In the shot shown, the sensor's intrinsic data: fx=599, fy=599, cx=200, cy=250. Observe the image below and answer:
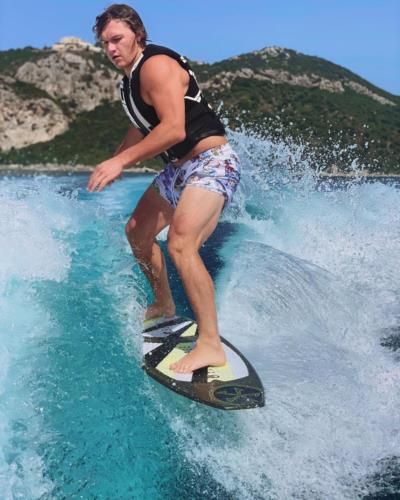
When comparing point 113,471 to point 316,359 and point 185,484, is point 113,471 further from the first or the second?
point 316,359

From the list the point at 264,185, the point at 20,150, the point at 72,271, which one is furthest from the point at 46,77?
the point at 72,271

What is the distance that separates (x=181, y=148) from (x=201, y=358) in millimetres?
1290

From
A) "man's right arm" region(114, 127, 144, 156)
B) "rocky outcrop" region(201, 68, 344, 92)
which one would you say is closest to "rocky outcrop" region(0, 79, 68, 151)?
"rocky outcrop" region(201, 68, 344, 92)

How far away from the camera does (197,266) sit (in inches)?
137

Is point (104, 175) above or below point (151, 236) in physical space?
above

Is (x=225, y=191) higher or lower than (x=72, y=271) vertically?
higher

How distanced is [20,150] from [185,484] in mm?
69645

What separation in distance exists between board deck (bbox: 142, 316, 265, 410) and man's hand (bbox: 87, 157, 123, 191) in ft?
3.73

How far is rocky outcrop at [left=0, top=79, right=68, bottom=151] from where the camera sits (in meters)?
70.4

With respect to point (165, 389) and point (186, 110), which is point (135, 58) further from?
point (165, 389)

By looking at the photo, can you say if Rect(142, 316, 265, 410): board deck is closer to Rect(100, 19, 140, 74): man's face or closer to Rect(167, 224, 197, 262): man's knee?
Rect(167, 224, 197, 262): man's knee

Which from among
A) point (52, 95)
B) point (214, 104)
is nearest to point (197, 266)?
point (214, 104)

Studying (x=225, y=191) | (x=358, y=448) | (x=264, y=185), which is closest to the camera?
(x=358, y=448)

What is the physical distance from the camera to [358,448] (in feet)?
11.1
